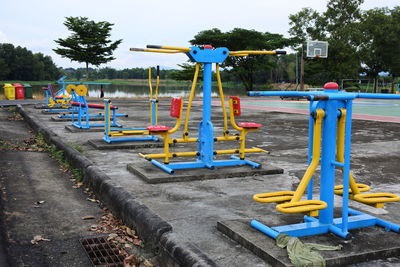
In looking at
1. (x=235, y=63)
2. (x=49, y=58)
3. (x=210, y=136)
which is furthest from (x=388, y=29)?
(x=49, y=58)

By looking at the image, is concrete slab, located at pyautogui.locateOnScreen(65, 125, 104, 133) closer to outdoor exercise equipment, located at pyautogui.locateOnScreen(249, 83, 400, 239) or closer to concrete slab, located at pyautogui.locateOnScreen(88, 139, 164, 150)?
concrete slab, located at pyautogui.locateOnScreen(88, 139, 164, 150)

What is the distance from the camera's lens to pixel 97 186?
16.8 ft

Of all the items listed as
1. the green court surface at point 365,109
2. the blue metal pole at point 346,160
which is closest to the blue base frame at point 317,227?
the blue metal pole at point 346,160

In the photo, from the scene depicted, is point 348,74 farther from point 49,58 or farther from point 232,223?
point 49,58

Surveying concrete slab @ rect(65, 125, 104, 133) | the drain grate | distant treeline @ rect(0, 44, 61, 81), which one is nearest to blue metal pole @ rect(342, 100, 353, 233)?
the drain grate

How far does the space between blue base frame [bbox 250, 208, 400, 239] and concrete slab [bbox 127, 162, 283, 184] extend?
195cm

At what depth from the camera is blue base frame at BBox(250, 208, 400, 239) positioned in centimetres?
315

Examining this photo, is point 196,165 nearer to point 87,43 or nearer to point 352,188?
point 352,188

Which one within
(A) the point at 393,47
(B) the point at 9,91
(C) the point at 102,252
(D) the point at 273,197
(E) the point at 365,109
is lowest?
(C) the point at 102,252

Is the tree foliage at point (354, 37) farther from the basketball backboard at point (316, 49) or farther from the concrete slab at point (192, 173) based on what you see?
the concrete slab at point (192, 173)

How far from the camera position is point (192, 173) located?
5.40 meters

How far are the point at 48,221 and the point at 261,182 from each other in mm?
2569

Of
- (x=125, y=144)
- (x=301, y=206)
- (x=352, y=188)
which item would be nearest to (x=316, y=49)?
(x=125, y=144)

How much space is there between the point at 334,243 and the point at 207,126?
2.82 m
